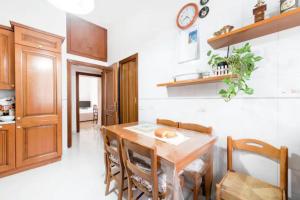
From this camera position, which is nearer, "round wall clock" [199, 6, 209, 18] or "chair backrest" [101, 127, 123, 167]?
"chair backrest" [101, 127, 123, 167]

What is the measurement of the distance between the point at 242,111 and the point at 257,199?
2.79ft

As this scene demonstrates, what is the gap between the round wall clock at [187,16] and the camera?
1897mm

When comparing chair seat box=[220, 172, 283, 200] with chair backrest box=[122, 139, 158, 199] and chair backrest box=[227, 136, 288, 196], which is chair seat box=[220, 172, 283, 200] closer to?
chair backrest box=[227, 136, 288, 196]

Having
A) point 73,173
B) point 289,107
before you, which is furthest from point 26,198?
point 289,107

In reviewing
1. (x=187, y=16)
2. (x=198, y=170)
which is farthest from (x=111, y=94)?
(x=198, y=170)

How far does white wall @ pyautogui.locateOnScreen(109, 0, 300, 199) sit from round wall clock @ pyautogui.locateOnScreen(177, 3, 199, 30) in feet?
0.38

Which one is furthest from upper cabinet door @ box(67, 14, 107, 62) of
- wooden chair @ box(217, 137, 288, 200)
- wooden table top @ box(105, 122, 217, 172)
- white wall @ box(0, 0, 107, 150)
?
wooden chair @ box(217, 137, 288, 200)

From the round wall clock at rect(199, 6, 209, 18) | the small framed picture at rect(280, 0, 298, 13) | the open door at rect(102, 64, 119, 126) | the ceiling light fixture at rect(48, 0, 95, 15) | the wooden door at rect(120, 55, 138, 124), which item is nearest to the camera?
the small framed picture at rect(280, 0, 298, 13)

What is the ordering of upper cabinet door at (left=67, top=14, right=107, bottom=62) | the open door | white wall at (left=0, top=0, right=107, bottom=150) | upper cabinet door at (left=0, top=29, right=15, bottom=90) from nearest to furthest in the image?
upper cabinet door at (left=0, top=29, right=15, bottom=90) < white wall at (left=0, top=0, right=107, bottom=150) < upper cabinet door at (left=67, top=14, right=107, bottom=62) < the open door

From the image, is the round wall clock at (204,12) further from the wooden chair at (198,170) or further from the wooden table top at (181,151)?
the wooden table top at (181,151)

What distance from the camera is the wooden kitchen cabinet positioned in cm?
201

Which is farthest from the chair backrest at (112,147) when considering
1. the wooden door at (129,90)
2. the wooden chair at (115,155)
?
the wooden door at (129,90)

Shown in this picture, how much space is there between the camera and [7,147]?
1939 millimetres

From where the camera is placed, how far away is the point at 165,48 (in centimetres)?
230
